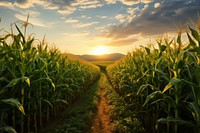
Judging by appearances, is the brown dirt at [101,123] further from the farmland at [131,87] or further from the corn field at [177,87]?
the corn field at [177,87]

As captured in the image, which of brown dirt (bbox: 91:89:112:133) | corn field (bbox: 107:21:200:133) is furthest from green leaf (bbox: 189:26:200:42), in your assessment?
brown dirt (bbox: 91:89:112:133)

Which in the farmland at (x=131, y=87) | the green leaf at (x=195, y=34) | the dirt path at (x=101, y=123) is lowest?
the dirt path at (x=101, y=123)

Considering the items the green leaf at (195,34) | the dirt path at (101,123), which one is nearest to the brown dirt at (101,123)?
the dirt path at (101,123)

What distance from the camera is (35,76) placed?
614 cm

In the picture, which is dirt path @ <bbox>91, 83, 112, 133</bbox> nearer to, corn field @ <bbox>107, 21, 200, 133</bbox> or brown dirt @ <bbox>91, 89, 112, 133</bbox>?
brown dirt @ <bbox>91, 89, 112, 133</bbox>

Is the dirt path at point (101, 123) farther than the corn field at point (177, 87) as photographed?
Yes

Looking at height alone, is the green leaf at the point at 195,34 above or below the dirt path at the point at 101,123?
above

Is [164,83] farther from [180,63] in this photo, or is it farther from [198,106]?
[198,106]

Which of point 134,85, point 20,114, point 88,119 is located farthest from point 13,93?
point 134,85

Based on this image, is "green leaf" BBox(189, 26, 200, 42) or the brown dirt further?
the brown dirt

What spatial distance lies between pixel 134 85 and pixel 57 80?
9.58ft

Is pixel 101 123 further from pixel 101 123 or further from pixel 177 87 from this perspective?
pixel 177 87

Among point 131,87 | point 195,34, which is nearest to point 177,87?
point 195,34

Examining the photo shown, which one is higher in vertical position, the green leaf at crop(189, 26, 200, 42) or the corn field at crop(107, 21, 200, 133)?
the green leaf at crop(189, 26, 200, 42)
